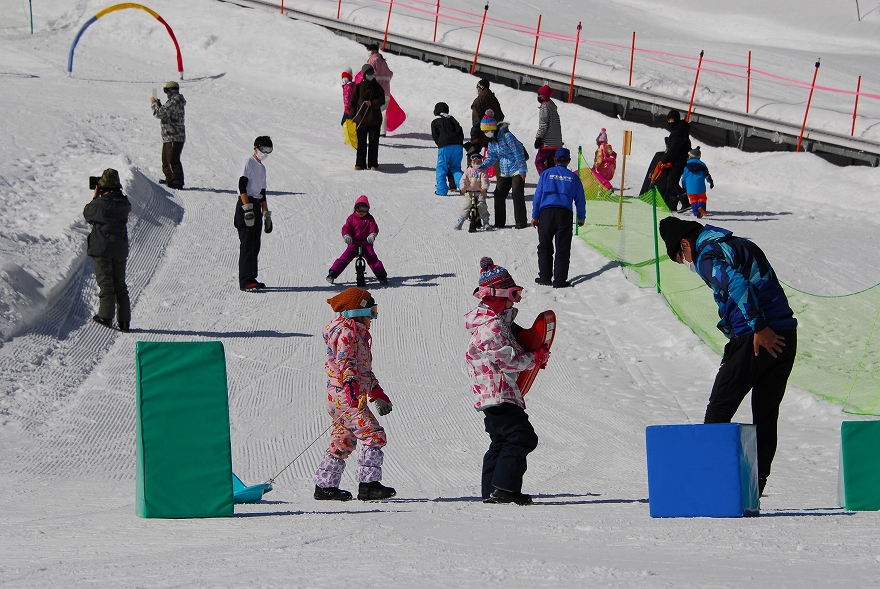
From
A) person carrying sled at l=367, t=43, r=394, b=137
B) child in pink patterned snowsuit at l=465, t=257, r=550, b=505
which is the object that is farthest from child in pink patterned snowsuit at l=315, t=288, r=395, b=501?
person carrying sled at l=367, t=43, r=394, b=137

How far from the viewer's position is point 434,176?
1952 centimetres

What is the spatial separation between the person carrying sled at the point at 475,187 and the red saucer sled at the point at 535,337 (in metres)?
9.06

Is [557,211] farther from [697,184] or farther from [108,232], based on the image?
[108,232]

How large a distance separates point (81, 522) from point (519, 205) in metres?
11.1

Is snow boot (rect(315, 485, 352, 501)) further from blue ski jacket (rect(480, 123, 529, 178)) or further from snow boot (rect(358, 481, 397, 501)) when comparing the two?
blue ski jacket (rect(480, 123, 529, 178))

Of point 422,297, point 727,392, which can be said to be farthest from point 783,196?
point 727,392

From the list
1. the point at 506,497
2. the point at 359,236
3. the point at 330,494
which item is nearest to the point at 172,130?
the point at 359,236

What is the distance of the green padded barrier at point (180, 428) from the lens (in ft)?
18.4

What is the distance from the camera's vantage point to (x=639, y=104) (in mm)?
25062

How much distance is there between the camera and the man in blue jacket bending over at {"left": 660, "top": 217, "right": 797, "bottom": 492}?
6.28 metres

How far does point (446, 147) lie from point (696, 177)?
3.82 meters

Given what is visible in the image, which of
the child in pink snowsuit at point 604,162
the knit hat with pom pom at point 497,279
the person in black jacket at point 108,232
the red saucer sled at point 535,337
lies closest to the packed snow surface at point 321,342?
the person in black jacket at point 108,232

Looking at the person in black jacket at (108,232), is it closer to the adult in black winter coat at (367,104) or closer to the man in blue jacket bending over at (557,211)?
the man in blue jacket bending over at (557,211)

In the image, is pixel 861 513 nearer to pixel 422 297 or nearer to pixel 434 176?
pixel 422 297
